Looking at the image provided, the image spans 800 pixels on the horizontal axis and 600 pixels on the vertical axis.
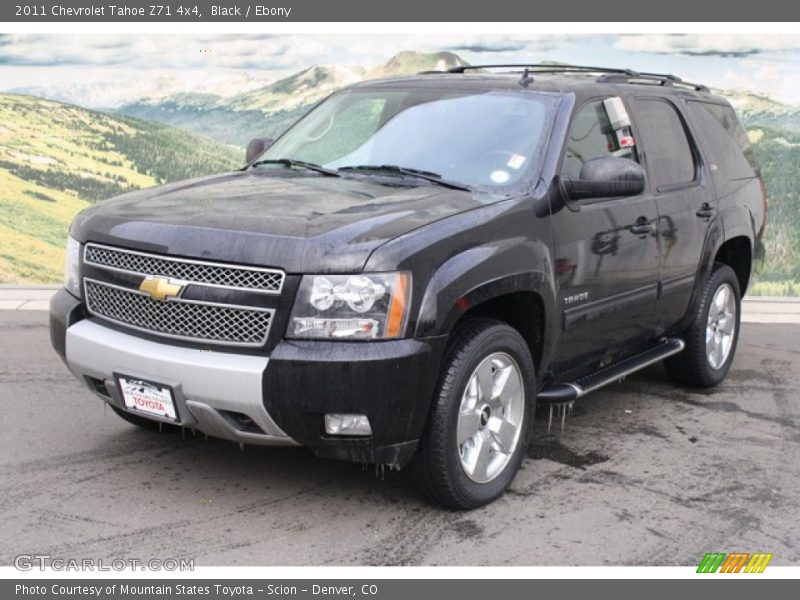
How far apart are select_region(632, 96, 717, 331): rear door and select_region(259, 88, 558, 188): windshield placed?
3.09 feet

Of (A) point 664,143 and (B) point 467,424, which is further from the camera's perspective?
(A) point 664,143

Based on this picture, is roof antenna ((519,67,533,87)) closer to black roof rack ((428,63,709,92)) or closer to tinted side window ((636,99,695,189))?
black roof rack ((428,63,709,92))

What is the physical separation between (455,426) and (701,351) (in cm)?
285

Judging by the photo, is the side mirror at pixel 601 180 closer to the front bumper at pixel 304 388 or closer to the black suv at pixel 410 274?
the black suv at pixel 410 274

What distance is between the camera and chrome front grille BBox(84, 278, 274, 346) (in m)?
4.23

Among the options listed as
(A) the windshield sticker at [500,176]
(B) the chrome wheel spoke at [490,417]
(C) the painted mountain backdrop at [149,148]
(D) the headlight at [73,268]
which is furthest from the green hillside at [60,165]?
(B) the chrome wheel spoke at [490,417]

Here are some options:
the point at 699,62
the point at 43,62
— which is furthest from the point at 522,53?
the point at 43,62

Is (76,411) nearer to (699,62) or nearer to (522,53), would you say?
(522,53)

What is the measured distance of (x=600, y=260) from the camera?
212 inches

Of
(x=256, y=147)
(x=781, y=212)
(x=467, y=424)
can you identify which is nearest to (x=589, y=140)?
(x=467, y=424)

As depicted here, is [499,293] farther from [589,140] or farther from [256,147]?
[256,147]

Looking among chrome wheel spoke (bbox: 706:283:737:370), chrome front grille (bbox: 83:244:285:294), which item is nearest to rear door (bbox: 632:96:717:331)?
chrome wheel spoke (bbox: 706:283:737:370)

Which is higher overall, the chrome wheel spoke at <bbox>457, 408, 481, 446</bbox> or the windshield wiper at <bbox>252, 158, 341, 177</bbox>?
the windshield wiper at <bbox>252, 158, 341, 177</bbox>

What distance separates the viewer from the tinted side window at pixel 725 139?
677cm
